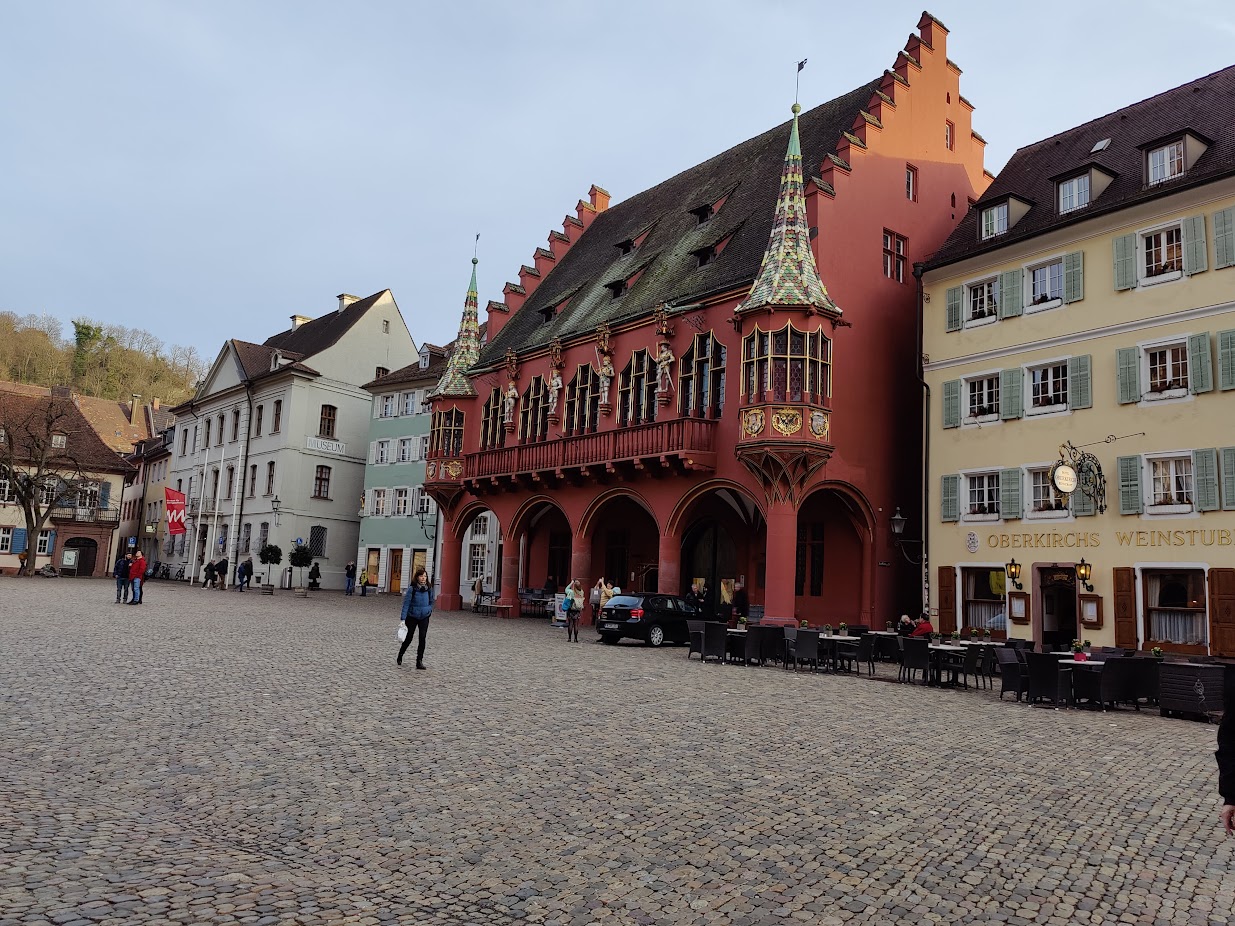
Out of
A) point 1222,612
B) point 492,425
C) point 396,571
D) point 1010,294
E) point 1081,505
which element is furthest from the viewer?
point 396,571

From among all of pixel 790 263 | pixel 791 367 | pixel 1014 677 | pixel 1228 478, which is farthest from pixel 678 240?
pixel 1014 677

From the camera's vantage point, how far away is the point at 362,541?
169 feet

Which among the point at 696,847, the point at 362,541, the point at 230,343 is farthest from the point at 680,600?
the point at 230,343

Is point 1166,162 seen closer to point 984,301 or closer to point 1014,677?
point 984,301

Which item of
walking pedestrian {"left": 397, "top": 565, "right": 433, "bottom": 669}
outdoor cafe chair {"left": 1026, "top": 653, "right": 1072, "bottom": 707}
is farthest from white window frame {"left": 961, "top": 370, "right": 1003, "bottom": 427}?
walking pedestrian {"left": 397, "top": 565, "right": 433, "bottom": 669}

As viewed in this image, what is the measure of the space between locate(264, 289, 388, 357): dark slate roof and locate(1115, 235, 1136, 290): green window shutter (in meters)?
41.1

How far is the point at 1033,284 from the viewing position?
83.9 ft

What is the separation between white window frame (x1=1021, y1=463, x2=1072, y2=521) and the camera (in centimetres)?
2366

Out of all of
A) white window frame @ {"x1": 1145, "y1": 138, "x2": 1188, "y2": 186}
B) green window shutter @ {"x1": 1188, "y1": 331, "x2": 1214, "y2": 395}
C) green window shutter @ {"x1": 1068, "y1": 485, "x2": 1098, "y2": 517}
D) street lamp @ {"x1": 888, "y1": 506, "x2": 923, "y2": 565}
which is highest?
white window frame @ {"x1": 1145, "y1": 138, "x2": 1188, "y2": 186}

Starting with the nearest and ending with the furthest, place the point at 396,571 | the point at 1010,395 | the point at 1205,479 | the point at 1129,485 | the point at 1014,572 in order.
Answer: the point at 1205,479
the point at 1129,485
the point at 1014,572
the point at 1010,395
the point at 396,571

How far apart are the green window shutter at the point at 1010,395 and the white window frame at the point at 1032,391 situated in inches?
5.2

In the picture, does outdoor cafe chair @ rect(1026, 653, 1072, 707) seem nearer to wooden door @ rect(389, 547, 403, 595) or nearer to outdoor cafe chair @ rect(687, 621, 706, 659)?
outdoor cafe chair @ rect(687, 621, 706, 659)

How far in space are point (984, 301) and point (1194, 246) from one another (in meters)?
5.68

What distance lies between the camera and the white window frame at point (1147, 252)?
22.3 metres
